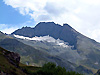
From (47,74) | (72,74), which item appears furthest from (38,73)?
(72,74)

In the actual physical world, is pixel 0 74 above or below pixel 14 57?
below

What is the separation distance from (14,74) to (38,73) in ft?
87.7

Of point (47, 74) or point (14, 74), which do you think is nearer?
point (14, 74)

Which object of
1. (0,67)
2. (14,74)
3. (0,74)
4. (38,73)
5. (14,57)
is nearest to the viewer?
(0,74)

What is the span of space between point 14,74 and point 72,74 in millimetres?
32373

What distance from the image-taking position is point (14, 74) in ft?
153

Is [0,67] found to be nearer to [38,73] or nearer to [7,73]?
[7,73]

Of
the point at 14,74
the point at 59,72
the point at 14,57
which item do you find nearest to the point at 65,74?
the point at 59,72

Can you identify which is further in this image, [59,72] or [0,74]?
[59,72]

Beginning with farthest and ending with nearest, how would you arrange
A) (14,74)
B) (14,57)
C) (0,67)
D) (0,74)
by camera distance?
(14,57) < (14,74) < (0,67) < (0,74)

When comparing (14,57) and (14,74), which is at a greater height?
(14,57)

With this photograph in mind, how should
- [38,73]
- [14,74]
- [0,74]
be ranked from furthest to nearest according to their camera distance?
1. [38,73]
2. [14,74]
3. [0,74]

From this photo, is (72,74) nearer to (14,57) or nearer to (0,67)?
(14,57)

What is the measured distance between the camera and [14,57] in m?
67.2
